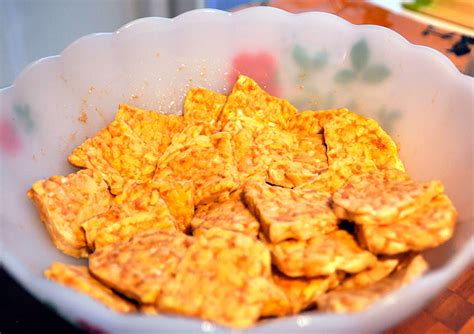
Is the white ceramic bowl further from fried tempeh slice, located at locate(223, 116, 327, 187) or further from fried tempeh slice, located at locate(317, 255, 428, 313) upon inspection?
fried tempeh slice, located at locate(223, 116, 327, 187)

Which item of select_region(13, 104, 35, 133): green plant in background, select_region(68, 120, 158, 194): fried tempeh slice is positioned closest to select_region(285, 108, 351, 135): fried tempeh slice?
select_region(68, 120, 158, 194): fried tempeh slice

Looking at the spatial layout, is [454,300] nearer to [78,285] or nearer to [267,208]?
[267,208]

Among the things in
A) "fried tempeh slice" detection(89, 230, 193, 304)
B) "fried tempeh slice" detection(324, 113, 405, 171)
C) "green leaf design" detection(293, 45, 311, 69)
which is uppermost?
"green leaf design" detection(293, 45, 311, 69)

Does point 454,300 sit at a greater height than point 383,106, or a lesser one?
lesser

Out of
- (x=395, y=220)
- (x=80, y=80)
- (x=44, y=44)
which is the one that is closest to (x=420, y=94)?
(x=395, y=220)

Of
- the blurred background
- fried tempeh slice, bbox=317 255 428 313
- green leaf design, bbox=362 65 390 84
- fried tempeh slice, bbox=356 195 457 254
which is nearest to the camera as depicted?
fried tempeh slice, bbox=317 255 428 313

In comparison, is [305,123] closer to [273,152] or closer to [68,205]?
[273,152]
